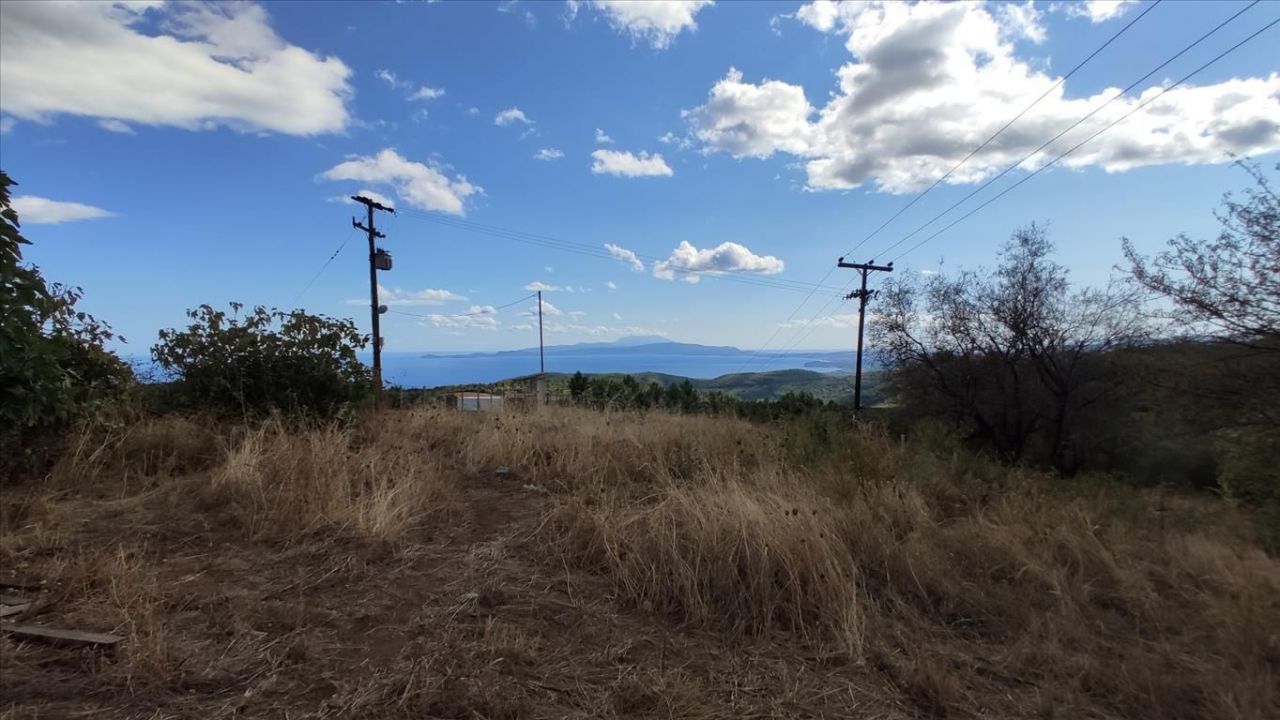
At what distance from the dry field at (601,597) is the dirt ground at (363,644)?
0.05 ft

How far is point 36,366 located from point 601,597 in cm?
484

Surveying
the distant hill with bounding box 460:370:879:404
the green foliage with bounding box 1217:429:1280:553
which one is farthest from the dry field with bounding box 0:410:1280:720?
the distant hill with bounding box 460:370:879:404

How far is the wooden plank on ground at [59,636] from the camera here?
9.19 feet

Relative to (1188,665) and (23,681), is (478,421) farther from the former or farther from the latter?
(1188,665)

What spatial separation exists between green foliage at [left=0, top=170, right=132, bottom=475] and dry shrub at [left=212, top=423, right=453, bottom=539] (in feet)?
4.33

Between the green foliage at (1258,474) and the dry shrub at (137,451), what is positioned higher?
the dry shrub at (137,451)

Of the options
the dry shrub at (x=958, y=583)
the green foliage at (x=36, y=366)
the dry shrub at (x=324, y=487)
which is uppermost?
the green foliage at (x=36, y=366)

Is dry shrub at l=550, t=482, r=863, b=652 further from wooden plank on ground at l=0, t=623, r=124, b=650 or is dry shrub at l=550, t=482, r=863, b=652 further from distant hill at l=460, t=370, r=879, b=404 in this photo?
distant hill at l=460, t=370, r=879, b=404

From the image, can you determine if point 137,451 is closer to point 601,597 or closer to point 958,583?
point 601,597

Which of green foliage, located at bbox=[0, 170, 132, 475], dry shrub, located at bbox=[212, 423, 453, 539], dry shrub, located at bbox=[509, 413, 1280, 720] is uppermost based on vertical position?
green foliage, located at bbox=[0, 170, 132, 475]

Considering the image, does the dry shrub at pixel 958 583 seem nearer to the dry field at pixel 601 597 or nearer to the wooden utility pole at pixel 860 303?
the dry field at pixel 601 597

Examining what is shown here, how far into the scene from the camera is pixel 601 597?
3.70 metres

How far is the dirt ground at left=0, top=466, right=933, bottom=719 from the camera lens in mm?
2543

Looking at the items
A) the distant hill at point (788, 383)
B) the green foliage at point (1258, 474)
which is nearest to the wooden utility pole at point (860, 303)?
the distant hill at point (788, 383)
